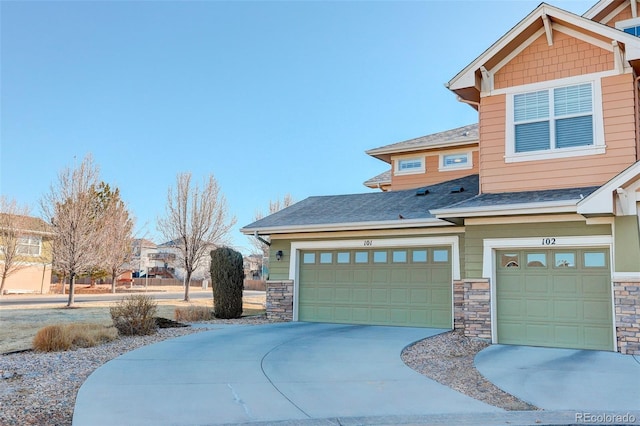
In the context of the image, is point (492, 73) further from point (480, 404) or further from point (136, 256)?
point (136, 256)

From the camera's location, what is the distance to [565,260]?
981cm

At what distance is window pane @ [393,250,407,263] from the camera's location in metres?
12.7

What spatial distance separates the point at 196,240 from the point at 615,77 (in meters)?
20.9

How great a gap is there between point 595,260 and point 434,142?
996 cm

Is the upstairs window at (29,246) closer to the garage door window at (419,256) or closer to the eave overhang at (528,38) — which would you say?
the garage door window at (419,256)

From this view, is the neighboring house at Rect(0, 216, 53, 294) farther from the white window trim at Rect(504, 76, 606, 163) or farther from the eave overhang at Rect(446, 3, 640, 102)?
the white window trim at Rect(504, 76, 606, 163)

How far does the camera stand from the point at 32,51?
16578mm

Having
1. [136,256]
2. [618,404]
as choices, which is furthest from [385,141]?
[136,256]

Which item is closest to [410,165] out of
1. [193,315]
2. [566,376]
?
[193,315]

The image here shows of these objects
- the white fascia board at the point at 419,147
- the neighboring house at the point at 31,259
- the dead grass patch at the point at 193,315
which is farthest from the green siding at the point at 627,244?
the neighboring house at the point at 31,259

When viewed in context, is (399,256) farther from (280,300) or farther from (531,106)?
(531,106)

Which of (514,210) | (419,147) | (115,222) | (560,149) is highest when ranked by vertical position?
(419,147)

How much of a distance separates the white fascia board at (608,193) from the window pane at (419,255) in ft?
14.4

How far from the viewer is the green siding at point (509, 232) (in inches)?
376
